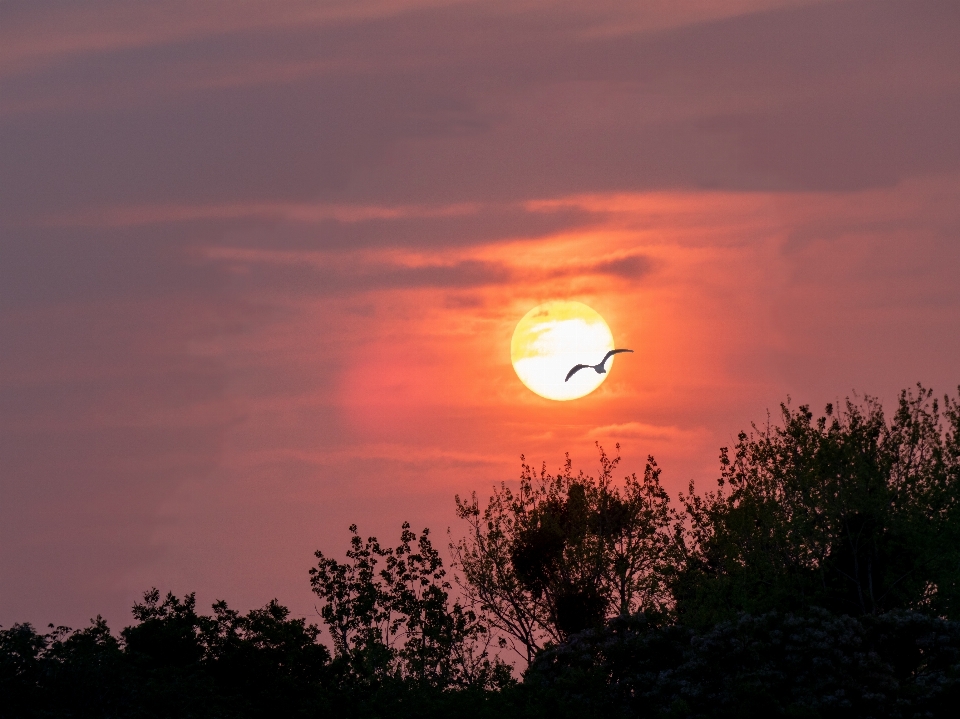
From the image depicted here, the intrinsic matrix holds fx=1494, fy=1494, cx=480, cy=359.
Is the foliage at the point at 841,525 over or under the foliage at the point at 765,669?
over

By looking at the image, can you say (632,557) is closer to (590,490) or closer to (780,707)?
(590,490)

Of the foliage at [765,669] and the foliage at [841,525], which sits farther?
the foliage at [841,525]

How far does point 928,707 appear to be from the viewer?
43781 mm

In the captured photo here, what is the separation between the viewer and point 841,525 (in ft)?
215

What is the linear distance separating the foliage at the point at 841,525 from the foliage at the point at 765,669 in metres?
13.2

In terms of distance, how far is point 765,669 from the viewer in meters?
47.1

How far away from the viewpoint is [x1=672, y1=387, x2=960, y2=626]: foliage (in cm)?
6431

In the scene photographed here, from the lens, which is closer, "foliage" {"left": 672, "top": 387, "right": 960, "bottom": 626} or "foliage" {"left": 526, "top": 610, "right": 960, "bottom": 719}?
"foliage" {"left": 526, "top": 610, "right": 960, "bottom": 719}

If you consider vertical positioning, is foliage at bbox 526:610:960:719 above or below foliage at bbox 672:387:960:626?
below

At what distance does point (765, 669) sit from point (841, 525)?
65.2 feet

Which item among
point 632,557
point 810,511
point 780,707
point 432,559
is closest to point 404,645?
point 432,559

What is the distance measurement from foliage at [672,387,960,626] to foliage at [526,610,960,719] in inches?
521

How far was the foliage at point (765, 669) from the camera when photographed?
4447cm

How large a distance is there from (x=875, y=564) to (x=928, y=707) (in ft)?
71.4
